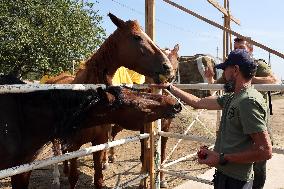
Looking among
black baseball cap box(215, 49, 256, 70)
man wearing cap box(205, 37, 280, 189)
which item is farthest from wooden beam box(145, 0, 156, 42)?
black baseball cap box(215, 49, 256, 70)

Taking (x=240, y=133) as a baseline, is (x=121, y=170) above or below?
below

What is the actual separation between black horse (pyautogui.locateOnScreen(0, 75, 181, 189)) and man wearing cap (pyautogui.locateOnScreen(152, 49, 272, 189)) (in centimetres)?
57

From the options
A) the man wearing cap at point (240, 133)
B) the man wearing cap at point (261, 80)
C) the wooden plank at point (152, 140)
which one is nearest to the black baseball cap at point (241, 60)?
the man wearing cap at point (240, 133)

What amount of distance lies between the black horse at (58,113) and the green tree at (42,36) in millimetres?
11890

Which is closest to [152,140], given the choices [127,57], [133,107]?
[127,57]

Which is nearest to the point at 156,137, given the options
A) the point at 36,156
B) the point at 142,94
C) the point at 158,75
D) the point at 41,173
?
the point at 158,75

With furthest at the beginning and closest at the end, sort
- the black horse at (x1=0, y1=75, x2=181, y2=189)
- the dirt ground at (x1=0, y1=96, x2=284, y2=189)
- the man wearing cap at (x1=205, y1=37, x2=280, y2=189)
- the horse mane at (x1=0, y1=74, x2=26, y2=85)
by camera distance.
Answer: the dirt ground at (x1=0, y1=96, x2=284, y2=189), the man wearing cap at (x1=205, y1=37, x2=280, y2=189), the horse mane at (x1=0, y1=74, x2=26, y2=85), the black horse at (x1=0, y1=75, x2=181, y2=189)

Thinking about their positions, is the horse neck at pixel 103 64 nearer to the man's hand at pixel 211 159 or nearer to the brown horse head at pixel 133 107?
the brown horse head at pixel 133 107

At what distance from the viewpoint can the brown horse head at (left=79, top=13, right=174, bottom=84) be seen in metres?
3.68

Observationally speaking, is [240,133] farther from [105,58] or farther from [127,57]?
[105,58]

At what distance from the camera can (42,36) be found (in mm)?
14891

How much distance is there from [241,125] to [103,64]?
6.56 ft

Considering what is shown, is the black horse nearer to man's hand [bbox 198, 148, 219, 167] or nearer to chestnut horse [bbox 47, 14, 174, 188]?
man's hand [bbox 198, 148, 219, 167]

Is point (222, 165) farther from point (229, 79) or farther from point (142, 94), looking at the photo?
point (142, 94)
